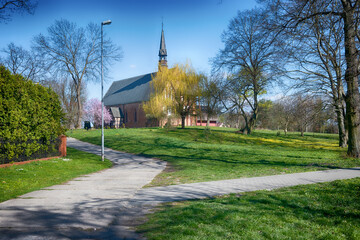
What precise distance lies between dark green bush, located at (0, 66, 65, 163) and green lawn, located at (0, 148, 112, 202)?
855mm

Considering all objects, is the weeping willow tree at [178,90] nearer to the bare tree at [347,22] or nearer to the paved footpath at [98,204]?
the bare tree at [347,22]

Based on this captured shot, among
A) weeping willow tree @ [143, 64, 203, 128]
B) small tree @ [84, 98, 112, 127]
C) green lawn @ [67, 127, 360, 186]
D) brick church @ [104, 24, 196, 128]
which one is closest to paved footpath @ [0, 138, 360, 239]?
green lawn @ [67, 127, 360, 186]

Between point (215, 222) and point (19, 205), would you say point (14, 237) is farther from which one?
point (215, 222)

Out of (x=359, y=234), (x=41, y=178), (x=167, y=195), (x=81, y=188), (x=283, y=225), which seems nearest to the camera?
(x=359, y=234)

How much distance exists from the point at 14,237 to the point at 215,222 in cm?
332

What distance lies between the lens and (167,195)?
21.7 ft

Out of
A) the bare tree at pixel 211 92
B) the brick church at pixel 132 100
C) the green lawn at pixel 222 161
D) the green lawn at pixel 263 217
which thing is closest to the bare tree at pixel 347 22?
the green lawn at pixel 222 161

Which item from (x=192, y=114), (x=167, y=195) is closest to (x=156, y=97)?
(x=192, y=114)

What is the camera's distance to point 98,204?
5.87 meters

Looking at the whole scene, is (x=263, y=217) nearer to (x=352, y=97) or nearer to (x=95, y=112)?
(x=352, y=97)

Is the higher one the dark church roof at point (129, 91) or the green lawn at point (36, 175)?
the dark church roof at point (129, 91)

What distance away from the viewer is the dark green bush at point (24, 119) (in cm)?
1065

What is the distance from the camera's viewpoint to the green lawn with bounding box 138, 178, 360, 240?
394 centimetres

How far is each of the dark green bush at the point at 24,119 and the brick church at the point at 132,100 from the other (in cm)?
4006
